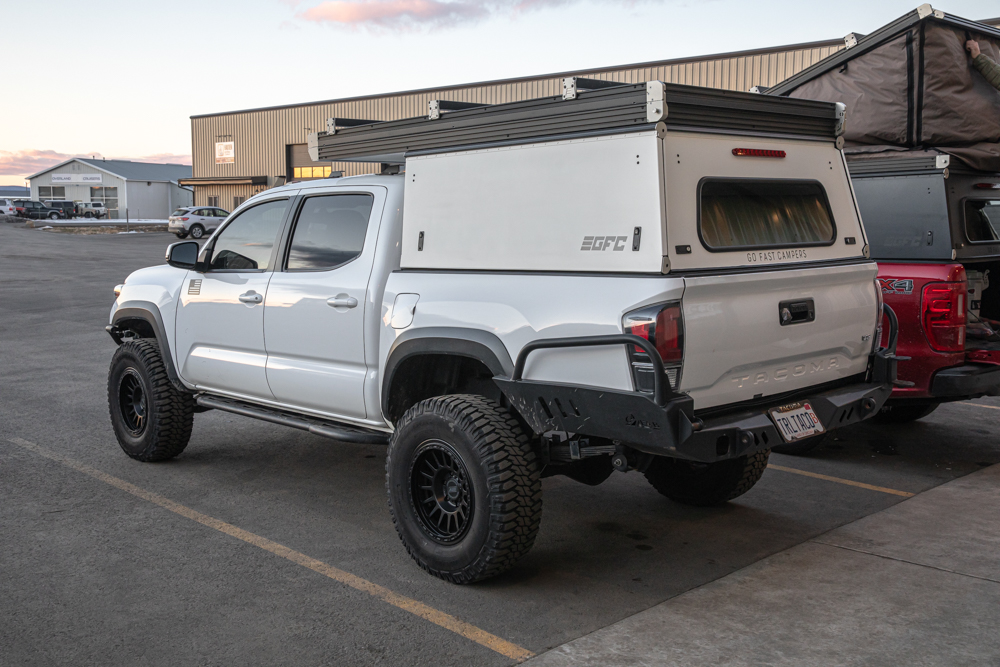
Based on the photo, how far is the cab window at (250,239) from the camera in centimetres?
568

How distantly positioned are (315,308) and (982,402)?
676 centimetres

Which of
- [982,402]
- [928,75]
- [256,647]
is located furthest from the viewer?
[982,402]

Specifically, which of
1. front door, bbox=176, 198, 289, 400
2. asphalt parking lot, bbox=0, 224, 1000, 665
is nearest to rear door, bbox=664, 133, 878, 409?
asphalt parking lot, bbox=0, 224, 1000, 665

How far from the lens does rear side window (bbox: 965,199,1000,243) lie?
253 inches

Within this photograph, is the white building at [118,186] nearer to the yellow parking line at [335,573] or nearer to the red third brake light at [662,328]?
the yellow parking line at [335,573]

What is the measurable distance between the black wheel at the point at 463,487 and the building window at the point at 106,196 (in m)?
81.5

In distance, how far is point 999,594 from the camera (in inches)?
162

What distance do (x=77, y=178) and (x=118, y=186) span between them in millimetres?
6204

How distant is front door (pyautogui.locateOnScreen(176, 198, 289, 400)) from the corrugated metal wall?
48.4 feet

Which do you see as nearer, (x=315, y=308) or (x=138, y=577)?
(x=138, y=577)

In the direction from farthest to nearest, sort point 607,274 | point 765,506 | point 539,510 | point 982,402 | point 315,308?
point 982,402, point 765,506, point 315,308, point 539,510, point 607,274

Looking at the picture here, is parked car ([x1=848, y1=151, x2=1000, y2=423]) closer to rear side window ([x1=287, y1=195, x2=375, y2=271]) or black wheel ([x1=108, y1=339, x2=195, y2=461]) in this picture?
rear side window ([x1=287, y1=195, x2=375, y2=271])

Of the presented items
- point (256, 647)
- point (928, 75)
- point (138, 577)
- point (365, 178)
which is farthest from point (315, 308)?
point (928, 75)

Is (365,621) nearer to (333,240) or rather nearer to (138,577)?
(138,577)
